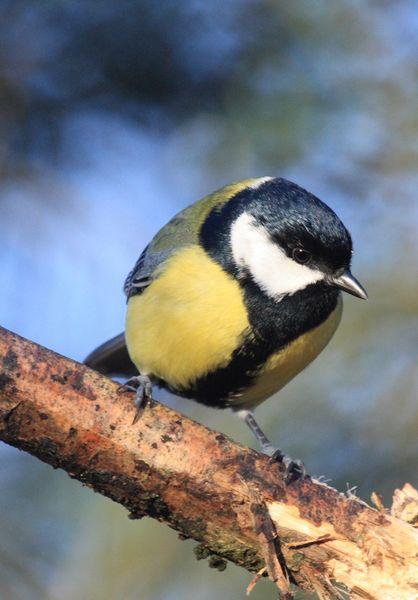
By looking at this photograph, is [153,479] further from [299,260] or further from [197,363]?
[299,260]

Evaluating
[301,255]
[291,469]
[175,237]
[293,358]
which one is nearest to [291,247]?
[301,255]

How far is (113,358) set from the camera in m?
3.12

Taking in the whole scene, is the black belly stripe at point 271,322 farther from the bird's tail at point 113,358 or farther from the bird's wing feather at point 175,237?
the bird's tail at point 113,358

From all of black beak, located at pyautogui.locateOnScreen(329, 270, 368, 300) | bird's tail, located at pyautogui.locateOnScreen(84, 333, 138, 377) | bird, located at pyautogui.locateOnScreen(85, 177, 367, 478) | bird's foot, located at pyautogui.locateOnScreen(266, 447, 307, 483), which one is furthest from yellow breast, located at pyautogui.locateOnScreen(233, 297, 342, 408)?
bird's tail, located at pyautogui.locateOnScreen(84, 333, 138, 377)

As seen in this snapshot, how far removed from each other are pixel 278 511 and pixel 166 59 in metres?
1.97

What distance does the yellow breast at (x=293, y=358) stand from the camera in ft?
8.00

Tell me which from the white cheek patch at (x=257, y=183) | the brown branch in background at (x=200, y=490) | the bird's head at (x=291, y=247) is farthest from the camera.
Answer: the white cheek patch at (x=257, y=183)

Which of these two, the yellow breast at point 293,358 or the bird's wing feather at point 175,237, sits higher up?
the bird's wing feather at point 175,237

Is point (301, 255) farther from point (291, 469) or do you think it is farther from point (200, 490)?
point (200, 490)

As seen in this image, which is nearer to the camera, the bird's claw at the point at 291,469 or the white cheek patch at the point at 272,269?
the bird's claw at the point at 291,469

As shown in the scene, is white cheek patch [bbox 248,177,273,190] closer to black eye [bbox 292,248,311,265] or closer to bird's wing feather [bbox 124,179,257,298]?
bird's wing feather [bbox 124,179,257,298]

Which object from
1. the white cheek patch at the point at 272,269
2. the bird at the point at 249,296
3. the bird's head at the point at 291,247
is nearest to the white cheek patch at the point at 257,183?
the bird at the point at 249,296

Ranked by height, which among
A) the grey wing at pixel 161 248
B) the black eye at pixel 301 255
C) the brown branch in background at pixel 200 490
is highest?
the grey wing at pixel 161 248

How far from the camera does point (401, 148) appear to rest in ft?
12.2
